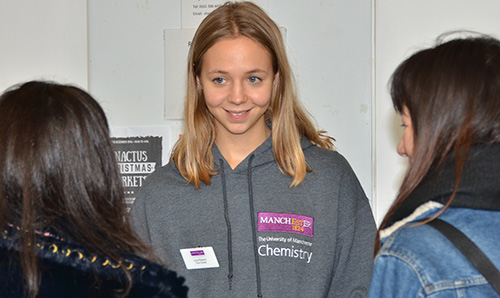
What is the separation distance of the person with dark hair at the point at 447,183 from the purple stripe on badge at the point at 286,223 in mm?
683

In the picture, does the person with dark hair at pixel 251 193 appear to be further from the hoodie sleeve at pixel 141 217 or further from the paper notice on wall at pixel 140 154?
the paper notice on wall at pixel 140 154

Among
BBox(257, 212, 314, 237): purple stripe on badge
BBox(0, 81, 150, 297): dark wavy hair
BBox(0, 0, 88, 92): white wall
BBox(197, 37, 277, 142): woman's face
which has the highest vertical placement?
BBox(0, 0, 88, 92): white wall

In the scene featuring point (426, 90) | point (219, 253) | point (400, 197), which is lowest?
point (219, 253)

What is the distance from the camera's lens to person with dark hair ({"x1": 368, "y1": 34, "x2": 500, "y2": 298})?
1.21 m

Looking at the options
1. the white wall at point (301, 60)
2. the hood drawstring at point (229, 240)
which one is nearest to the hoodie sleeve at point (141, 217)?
the hood drawstring at point (229, 240)

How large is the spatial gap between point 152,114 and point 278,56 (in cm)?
98

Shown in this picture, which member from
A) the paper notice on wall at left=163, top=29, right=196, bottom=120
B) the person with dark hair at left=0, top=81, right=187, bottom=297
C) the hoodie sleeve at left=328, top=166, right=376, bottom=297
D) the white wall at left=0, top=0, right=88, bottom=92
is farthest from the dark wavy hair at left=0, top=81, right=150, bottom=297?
the white wall at left=0, top=0, right=88, bottom=92

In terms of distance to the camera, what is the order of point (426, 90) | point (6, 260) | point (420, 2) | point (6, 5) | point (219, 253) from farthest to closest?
point (6, 5), point (420, 2), point (219, 253), point (426, 90), point (6, 260)

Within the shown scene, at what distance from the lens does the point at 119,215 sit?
54.5 inches

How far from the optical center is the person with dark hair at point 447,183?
3.99 feet

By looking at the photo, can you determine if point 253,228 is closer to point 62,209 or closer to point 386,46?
point 62,209

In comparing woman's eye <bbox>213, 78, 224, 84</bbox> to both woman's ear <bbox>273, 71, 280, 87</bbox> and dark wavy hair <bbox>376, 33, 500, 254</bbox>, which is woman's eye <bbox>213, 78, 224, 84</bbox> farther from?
dark wavy hair <bbox>376, 33, 500, 254</bbox>

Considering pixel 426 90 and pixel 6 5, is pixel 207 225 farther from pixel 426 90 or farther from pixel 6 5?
pixel 6 5

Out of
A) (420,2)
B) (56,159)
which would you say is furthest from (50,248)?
(420,2)
